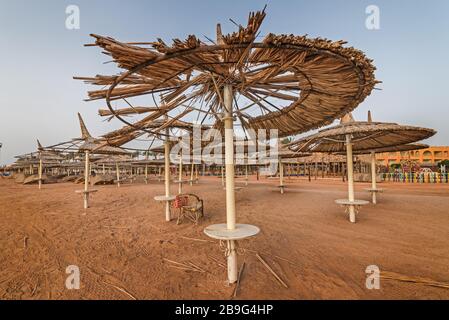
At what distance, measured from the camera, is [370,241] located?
438 cm

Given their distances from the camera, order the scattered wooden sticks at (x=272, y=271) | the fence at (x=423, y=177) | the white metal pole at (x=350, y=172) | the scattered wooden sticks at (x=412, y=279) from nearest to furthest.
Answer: the scattered wooden sticks at (x=412, y=279) < the scattered wooden sticks at (x=272, y=271) < the white metal pole at (x=350, y=172) < the fence at (x=423, y=177)

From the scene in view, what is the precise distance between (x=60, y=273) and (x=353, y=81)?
4.92 m

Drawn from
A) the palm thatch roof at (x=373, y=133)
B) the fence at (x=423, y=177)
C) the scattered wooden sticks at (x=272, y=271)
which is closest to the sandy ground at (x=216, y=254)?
the scattered wooden sticks at (x=272, y=271)

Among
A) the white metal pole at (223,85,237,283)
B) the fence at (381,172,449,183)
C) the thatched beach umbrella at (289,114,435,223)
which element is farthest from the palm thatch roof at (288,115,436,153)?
the fence at (381,172,449,183)

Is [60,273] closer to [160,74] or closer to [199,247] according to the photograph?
[199,247]

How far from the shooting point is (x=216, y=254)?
3.98 meters

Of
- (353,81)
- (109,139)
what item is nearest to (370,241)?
(353,81)

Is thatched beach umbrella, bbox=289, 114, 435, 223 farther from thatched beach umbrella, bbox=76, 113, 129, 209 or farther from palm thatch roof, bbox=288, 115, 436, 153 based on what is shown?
thatched beach umbrella, bbox=76, 113, 129, 209

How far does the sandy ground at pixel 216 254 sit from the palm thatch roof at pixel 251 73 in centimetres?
233

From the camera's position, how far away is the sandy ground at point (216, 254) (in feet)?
9.23

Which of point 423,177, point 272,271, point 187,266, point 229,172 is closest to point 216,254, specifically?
point 187,266

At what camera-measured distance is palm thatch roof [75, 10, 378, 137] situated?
1.62 meters

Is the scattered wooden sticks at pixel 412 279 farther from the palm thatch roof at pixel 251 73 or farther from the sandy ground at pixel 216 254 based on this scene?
the palm thatch roof at pixel 251 73

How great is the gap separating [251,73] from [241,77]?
0.18m
